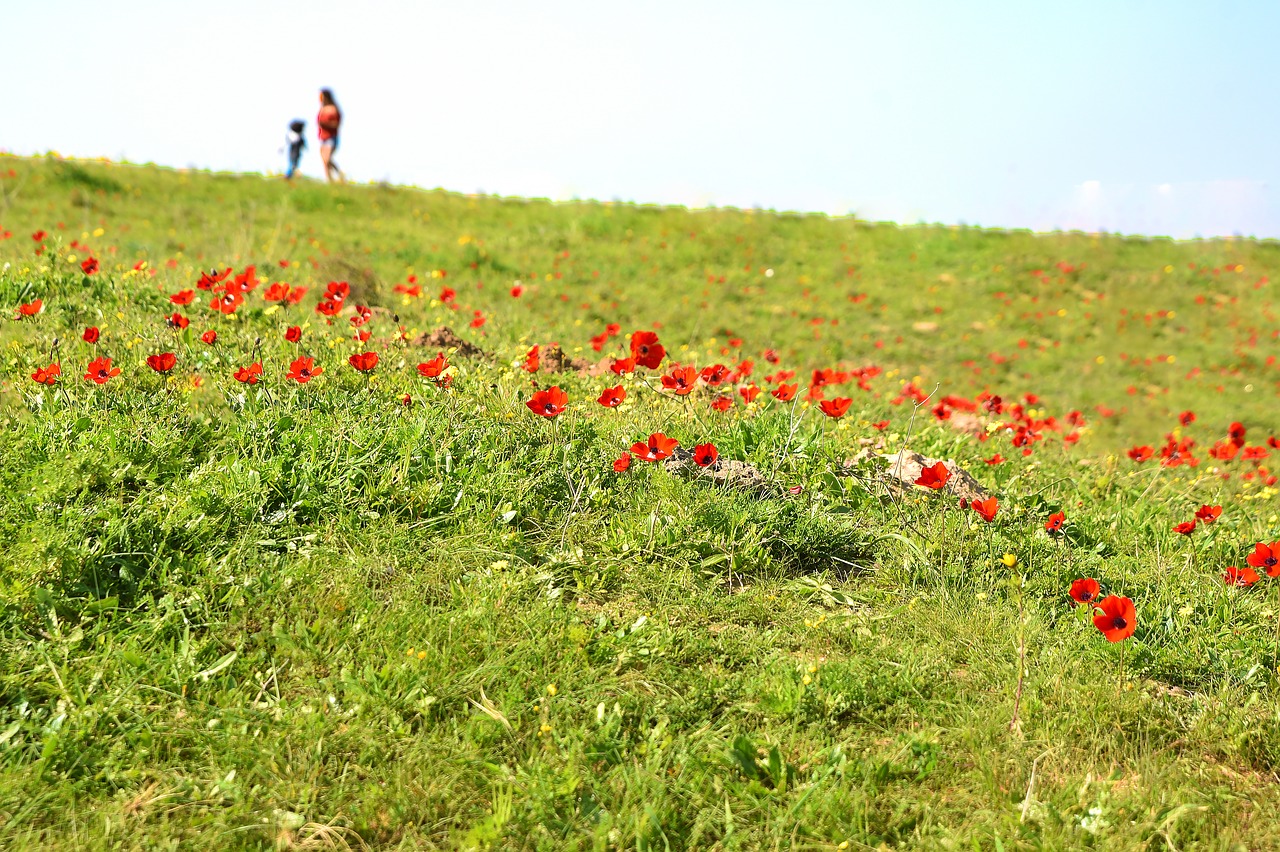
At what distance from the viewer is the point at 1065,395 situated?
10508mm

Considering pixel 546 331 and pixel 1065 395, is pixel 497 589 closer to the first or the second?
pixel 546 331

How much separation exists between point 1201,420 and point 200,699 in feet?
35.0

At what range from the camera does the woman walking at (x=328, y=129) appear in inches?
643

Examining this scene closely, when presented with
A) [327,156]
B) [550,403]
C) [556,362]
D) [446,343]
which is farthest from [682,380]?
[327,156]

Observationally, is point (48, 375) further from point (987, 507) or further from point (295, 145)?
point (295, 145)

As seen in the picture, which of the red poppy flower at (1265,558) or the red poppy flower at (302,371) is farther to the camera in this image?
the red poppy flower at (302,371)

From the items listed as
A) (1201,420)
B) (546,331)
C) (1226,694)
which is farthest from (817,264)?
(1226,694)

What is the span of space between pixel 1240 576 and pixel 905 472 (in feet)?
4.37

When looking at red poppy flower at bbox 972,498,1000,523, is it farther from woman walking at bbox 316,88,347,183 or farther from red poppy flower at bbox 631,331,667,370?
woman walking at bbox 316,88,347,183

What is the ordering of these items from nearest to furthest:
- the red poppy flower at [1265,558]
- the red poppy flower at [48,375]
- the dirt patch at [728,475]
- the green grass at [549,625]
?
the green grass at [549,625]
the red poppy flower at [1265,558]
the red poppy flower at [48,375]
the dirt patch at [728,475]

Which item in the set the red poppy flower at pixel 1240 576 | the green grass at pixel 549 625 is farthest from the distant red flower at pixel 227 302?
the red poppy flower at pixel 1240 576

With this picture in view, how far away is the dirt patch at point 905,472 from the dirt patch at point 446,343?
2.42 meters

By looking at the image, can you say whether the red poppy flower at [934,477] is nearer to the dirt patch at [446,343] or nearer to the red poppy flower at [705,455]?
the red poppy flower at [705,455]

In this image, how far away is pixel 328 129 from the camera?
16391 millimetres
